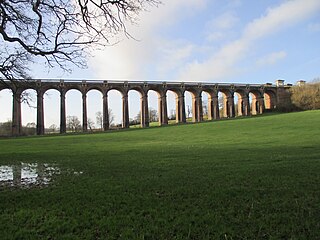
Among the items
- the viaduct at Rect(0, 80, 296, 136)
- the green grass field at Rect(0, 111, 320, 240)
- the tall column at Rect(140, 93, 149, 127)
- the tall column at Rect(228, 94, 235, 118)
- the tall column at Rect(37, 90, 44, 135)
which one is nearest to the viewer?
the green grass field at Rect(0, 111, 320, 240)

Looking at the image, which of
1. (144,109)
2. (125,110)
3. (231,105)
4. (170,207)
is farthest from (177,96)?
(170,207)

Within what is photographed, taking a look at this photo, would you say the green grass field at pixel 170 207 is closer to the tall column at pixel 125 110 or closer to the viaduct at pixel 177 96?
the viaduct at pixel 177 96

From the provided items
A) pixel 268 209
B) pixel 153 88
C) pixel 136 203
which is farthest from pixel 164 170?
pixel 153 88

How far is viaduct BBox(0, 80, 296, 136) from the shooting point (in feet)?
183

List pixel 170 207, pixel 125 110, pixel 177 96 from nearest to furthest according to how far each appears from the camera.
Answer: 1. pixel 170 207
2. pixel 125 110
3. pixel 177 96

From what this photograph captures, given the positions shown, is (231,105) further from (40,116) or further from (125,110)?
(40,116)

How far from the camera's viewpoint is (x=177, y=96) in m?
66.6

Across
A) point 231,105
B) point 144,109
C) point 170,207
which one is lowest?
point 170,207

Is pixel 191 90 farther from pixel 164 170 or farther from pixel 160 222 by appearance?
pixel 160 222

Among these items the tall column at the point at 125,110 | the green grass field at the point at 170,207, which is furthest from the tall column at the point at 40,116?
the green grass field at the point at 170,207

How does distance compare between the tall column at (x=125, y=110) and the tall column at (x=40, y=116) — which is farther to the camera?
the tall column at (x=125, y=110)

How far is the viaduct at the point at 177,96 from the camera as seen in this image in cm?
5572

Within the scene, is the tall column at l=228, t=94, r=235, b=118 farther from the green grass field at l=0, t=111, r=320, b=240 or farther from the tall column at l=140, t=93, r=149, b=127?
the green grass field at l=0, t=111, r=320, b=240

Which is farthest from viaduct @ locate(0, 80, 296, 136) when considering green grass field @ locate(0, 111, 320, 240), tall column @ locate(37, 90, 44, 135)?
green grass field @ locate(0, 111, 320, 240)
